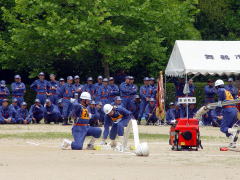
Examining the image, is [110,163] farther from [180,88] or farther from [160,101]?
[180,88]

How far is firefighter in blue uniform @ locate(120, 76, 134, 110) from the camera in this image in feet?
116

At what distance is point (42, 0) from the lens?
41.2 m

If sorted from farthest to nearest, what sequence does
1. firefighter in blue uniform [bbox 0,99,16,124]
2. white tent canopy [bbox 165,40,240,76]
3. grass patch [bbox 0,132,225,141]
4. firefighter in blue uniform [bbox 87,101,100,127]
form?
firefighter in blue uniform [bbox 0,99,16,124] → firefighter in blue uniform [bbox 87,101,100,127] → white tent canopy [bbox 165,40,240,76] → grass patch [bbox 0,132,225,141]

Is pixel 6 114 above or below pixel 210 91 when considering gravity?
below

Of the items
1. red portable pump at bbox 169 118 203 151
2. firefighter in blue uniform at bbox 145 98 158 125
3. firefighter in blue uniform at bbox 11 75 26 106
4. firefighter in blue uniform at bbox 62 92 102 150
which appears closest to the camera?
red portable pump at bbox 169 118 203 151

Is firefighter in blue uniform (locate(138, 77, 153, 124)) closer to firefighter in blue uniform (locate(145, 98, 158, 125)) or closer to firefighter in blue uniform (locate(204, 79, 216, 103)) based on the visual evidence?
firefighter in blue uniform (locate(145, 98, 158, 125))

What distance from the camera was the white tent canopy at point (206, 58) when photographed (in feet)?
105

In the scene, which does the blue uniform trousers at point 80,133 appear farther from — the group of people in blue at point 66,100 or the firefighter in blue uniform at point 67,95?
the firefighter in blue uniform at point 67,95

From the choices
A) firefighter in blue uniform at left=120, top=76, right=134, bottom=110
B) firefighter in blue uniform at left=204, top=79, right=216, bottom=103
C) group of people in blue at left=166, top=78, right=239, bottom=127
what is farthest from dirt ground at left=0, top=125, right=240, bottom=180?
firefighter in blue uniform at left=204, top=79, right=216, bottom=103

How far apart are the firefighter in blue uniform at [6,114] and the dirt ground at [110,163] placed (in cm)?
1074

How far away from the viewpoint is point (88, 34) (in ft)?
132

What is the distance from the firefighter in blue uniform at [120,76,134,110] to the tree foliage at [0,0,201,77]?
17.6 ft

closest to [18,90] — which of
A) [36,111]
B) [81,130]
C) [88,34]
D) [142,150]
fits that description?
[36,111]

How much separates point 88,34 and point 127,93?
6.15 metres
